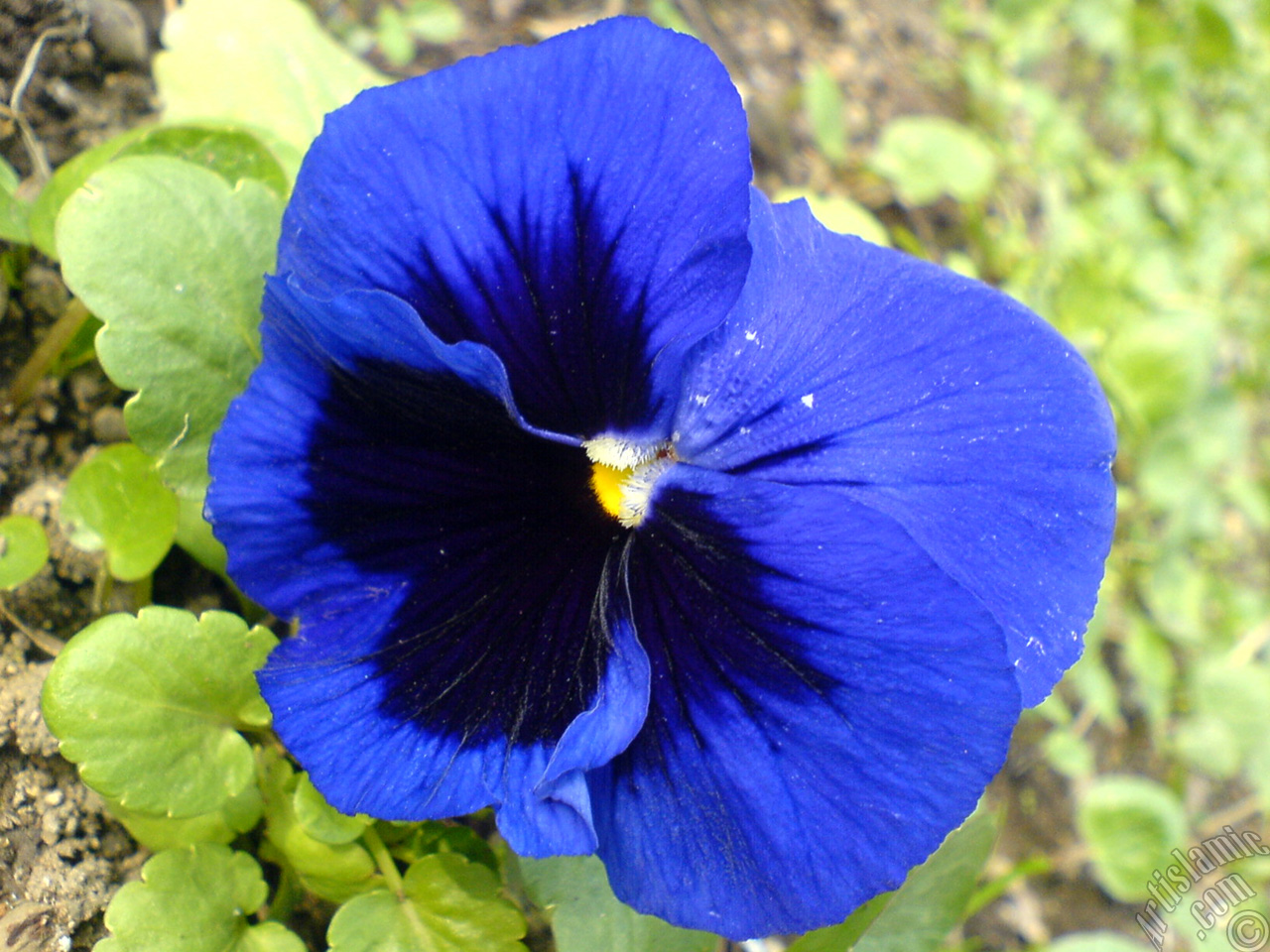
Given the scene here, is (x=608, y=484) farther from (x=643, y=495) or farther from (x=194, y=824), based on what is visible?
(x=194, y=824)

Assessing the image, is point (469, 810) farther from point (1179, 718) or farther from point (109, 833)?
point (1179, 718)

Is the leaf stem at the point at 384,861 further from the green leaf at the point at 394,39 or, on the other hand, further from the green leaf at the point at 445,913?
the green leaf at the point at 394,39

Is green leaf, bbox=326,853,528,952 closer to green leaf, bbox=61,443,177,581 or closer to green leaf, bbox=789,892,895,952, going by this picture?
green leaf, bbox=789,892,895,952

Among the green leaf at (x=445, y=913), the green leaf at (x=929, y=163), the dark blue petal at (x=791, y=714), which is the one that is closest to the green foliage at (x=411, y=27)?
the green leaf at (x=929, y=163)

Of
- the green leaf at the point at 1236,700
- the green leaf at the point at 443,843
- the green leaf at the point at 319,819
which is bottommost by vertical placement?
the green leaf at the point at 1236,700

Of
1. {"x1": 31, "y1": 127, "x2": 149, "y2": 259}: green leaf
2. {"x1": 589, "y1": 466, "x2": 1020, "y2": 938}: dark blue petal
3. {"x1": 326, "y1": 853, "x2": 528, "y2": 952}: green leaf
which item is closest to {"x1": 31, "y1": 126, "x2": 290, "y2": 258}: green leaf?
{"x1": 31, "y1": 127, "x2": 149, "y2": 259}: green leaf

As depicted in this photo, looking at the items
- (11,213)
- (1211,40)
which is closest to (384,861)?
(11,213)

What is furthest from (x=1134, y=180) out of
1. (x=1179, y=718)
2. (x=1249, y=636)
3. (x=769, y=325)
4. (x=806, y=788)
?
(x=806, y=788)
